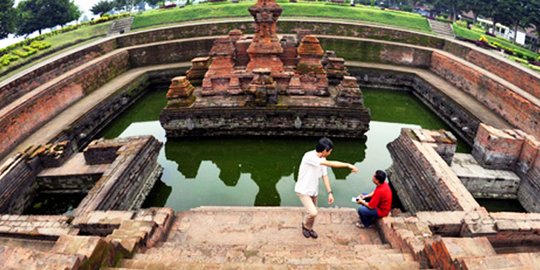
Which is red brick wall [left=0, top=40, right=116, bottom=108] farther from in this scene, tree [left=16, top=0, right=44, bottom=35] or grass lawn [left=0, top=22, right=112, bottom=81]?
tree [left=16, top=0, right=44, bottom=35]

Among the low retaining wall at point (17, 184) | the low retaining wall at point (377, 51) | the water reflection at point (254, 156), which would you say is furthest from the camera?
the low retaining wall at point (377, 51)

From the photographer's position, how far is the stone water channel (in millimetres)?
6738

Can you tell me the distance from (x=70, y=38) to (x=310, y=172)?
1928 cm

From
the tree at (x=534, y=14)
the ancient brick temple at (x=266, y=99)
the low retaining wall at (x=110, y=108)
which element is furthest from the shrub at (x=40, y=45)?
the tree at (x=534, y=14)

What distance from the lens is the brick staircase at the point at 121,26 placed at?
20166 millimetres

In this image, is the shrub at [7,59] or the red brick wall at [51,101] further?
the shrub at [7,59]

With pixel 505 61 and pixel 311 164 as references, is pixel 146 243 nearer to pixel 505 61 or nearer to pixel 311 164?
pixel 311 164

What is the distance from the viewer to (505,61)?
1102 cm

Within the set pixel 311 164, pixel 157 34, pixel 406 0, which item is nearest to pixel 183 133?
pixel 311 164

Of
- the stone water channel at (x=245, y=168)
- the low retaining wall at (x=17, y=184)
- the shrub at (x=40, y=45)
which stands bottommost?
the stone water channel at (x=245, y=168)

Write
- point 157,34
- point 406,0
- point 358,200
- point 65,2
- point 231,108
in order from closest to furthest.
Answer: point 358,200, point 231,108, point 157,34, point 65,2, point 406,0

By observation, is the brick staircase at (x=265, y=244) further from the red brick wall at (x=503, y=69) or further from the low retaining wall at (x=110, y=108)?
the red brick wall at (x=503, y=69)

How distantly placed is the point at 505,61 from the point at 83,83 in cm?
1509

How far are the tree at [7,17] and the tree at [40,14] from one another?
2209 millimetres
